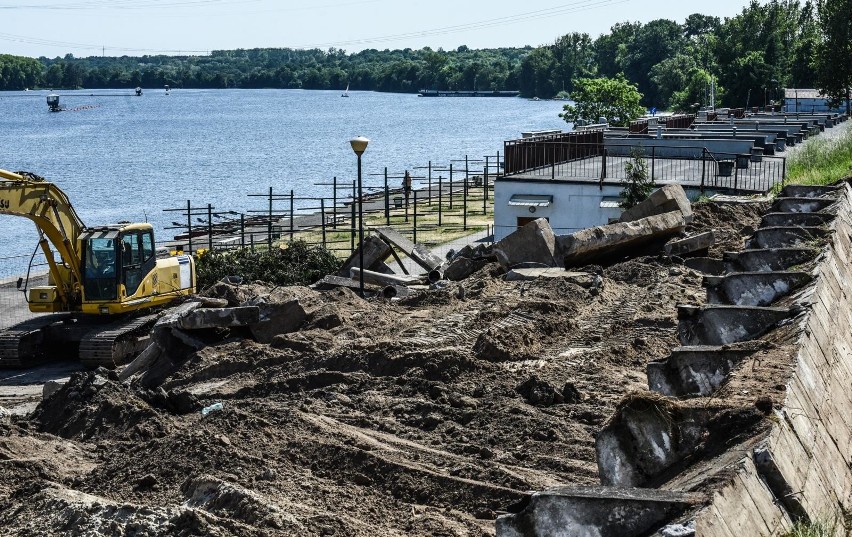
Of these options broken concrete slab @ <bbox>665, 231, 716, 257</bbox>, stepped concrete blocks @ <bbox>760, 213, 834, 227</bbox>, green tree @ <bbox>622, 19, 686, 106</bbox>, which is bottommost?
broken concrete slab @ <bbox>665, 231, 716, 257</bbox>

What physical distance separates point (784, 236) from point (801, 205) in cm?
286

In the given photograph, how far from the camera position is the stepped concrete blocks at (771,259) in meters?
13.5

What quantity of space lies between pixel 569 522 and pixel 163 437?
6.34m

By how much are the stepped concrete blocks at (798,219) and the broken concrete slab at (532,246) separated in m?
3.89

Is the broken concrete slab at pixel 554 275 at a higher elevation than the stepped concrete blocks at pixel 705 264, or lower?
lower

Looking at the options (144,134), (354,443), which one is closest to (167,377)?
(354,443)

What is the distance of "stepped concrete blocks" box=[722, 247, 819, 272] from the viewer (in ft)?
44.3

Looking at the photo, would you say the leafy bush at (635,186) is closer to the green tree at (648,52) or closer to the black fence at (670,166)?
the black fence at (670,166)

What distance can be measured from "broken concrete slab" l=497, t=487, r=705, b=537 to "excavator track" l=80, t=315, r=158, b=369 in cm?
1682

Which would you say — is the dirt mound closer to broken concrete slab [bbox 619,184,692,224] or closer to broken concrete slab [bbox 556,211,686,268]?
broken concrete slab [bbox 556,211,686,268]

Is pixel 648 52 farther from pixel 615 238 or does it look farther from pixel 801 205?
pixel 801 205

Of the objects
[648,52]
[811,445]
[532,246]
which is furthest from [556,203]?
[648,52]

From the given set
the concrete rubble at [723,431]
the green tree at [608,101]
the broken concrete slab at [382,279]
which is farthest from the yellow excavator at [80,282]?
the green tree at [608,101]

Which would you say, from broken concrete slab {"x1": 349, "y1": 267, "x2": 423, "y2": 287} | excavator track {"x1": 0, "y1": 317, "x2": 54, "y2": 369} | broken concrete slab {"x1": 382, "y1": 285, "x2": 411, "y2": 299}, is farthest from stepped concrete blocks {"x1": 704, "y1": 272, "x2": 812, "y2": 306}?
excavator track {"x1": 0, "y1": 317, "x2": 54, "y2": 369}
